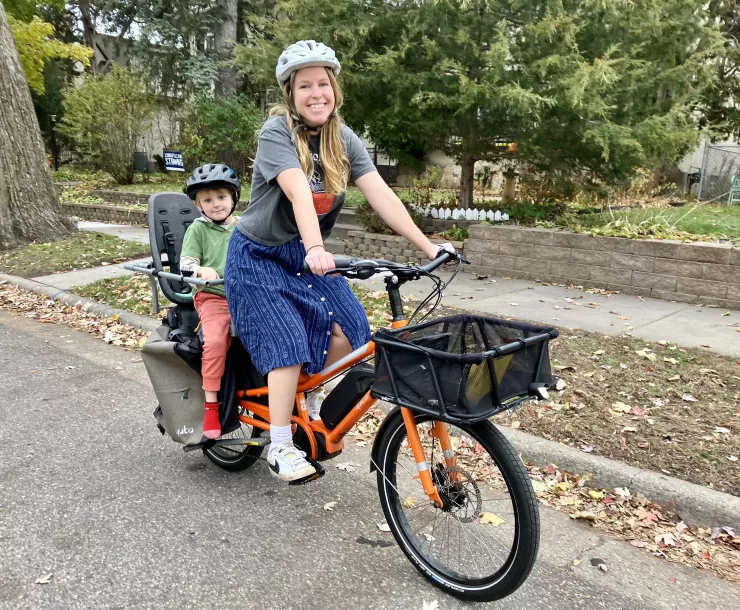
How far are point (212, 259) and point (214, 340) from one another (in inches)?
22.2

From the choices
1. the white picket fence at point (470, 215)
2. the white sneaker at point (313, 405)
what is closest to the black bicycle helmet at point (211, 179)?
the white sneaker at point (313, 405)

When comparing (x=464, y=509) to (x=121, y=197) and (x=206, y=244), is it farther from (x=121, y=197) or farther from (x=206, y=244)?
(x=121, y=197)

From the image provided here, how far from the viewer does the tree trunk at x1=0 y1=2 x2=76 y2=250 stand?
10672 millimetres

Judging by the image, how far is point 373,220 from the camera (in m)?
10.1

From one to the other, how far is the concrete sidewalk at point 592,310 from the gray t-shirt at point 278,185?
383 centimetres

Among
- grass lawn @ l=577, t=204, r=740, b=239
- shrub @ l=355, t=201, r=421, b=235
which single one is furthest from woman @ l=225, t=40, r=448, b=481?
shrub @ l=355, t=201, r=421, b=235

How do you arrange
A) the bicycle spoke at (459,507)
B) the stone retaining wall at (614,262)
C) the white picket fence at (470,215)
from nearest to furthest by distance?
the bicycle spoke at (459,507), the stone retaining wall at (614,262), the white picket fence at (470,215)

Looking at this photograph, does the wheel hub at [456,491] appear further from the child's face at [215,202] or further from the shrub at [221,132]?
the shrub at [221,132]

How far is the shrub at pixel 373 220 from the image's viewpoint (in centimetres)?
999

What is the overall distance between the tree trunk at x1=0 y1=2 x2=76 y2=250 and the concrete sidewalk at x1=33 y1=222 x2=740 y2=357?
2.71m

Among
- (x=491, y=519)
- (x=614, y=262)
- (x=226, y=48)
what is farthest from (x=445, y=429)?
(x=226, y=48)

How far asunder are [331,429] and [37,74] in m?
19.7

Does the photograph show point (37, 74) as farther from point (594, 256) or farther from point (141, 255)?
point (594, 256)

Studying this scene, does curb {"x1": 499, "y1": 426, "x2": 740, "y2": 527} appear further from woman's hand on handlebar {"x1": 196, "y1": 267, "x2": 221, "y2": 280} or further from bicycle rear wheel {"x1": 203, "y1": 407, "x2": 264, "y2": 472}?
woman's hand on handlebar {"x1": 196, "y1": 267, "x2": 221, "y2": 280}
